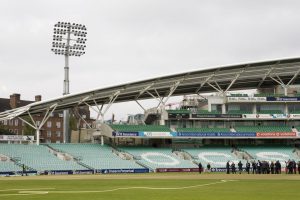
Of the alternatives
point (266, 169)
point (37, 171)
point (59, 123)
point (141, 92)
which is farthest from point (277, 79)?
point (59, 123)

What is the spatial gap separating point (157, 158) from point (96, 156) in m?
9.30

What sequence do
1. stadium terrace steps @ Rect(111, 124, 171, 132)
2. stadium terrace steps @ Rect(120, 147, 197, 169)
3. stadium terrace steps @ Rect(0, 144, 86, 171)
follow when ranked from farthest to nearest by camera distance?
stadium terrace steps @ Rect(111, 124, 171, 132)
stadium terrace steps @ Rect(120, 147, 197, 169)
stadium terrace steps @ Rect(0, 144, 86, 171)

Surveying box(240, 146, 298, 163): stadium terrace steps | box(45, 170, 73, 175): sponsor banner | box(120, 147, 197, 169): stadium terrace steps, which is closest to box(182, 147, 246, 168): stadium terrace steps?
box(120, 147, 197, 169): stadium terrace steps

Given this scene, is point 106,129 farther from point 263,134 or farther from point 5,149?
point 263,134

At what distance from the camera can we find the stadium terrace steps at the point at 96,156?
62.8 m

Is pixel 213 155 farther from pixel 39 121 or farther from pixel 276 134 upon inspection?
pixel 39 121

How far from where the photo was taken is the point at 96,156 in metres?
65.9

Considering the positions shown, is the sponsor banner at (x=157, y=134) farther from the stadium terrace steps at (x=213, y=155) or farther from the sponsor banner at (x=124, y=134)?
the stadium terrace steps at (x=213, y=155)

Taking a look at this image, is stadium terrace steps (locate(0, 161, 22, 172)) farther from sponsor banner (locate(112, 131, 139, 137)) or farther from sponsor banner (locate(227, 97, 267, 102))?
sponsor banner (locate(227, 97, 267, 102))

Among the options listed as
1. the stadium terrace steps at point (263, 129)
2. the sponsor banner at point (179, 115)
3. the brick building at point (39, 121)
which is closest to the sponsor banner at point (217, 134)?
the stadium terrace steps at point (263, 129)

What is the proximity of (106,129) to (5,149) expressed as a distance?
16240 millimetres

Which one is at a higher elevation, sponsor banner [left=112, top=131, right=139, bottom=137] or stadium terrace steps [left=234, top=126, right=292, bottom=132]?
stadium terrace steps [left=234, top=126, right=292, bottom=132]

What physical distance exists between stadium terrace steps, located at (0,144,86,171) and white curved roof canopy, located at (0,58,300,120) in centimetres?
542

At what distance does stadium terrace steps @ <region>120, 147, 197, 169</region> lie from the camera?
64875 mm
